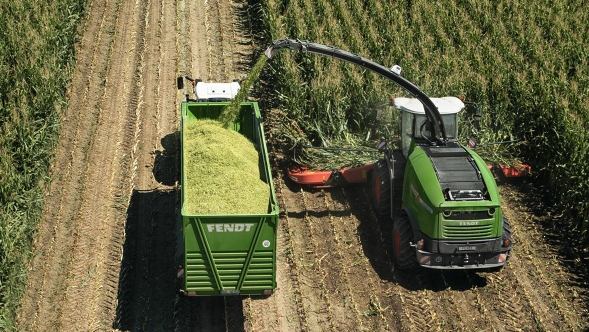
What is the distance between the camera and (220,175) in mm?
14148

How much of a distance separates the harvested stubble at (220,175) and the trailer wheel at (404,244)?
2.61m

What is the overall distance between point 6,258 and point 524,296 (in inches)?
362

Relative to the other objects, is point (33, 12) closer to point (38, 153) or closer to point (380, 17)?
point (38, 153)

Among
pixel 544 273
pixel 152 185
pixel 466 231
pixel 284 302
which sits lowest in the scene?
pixel 544 273

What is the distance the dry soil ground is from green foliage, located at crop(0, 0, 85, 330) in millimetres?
372

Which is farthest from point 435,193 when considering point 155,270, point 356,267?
point 155,270

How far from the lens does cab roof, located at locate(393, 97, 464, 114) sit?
16.0 m

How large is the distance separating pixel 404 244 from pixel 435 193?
1.23m

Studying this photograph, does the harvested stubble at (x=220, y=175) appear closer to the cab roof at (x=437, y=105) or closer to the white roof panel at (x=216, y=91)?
the white roof panel at (x=216, y=91)

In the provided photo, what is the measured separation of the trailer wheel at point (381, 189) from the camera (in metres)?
16.2

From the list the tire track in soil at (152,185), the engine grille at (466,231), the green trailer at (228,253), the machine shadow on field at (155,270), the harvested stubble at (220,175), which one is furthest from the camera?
the tire track in soil at (152,185)

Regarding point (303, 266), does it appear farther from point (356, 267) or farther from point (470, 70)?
point (470, 70)

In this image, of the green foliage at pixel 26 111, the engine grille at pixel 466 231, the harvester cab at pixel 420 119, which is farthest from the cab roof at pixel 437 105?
the green foliage at pixel 26 111

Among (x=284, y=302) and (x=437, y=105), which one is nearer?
(x=284, y=302)
